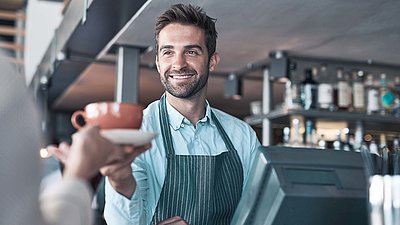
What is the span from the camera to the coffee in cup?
1.09 meters

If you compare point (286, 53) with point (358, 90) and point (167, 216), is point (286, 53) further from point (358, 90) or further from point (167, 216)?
point (167, 216)

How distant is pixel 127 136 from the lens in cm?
105

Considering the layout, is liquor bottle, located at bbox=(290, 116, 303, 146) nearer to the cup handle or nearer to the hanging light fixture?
the hanging light fixture

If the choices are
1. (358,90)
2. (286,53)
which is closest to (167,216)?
(286,53)

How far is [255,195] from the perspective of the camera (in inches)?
50.8

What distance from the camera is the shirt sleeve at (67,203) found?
0.85 meters

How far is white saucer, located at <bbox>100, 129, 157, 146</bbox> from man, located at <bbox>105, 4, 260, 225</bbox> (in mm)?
533

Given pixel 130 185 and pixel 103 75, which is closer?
pixel 130 185

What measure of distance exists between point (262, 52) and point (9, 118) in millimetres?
2694

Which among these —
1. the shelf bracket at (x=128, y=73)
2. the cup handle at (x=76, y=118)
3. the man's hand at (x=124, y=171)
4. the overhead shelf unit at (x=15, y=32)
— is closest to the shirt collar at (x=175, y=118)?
the man's hand at (x=124, y=171)

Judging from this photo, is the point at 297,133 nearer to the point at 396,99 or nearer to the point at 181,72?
the point at 396,99

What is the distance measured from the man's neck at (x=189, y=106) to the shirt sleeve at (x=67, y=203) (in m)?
0.93

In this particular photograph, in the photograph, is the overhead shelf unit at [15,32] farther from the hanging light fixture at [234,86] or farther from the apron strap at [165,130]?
the apron strap at [165,130]

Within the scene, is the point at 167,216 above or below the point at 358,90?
below
